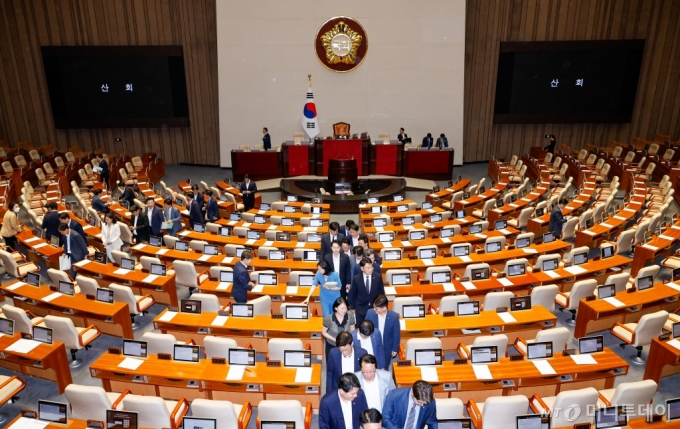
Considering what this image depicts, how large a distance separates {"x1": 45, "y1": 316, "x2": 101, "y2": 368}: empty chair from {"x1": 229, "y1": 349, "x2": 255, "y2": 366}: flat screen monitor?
8.84 ft

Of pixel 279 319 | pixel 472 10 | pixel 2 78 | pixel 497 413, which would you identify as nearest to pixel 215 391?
pixel 279 319

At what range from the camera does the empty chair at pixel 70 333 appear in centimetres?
710

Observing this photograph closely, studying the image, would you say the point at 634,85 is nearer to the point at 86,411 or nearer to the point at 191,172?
the point at 191,172

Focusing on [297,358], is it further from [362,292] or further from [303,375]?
[362,292]

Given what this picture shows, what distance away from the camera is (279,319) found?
24.0ft

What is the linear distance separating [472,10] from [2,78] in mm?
20144

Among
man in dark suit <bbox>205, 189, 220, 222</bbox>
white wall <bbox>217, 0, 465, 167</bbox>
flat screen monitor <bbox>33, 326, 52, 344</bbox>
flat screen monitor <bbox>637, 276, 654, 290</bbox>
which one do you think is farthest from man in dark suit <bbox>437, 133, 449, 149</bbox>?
flat screen monitor <bbox>33, 326, 52, 344</bbox>

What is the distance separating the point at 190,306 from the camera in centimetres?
753

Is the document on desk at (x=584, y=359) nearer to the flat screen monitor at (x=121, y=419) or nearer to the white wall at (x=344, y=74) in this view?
the flat screen monitor at (x=121, y=419)

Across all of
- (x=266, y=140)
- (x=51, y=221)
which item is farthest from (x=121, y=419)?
Answer: (x=266, y=140)

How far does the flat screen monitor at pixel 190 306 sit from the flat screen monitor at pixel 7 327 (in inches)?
87.9

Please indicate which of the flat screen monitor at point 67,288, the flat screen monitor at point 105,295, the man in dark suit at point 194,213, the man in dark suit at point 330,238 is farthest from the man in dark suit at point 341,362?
the man in dark suit at point 194,213

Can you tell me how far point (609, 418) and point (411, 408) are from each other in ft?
6.97

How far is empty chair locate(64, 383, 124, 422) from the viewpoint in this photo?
17.7 feet
